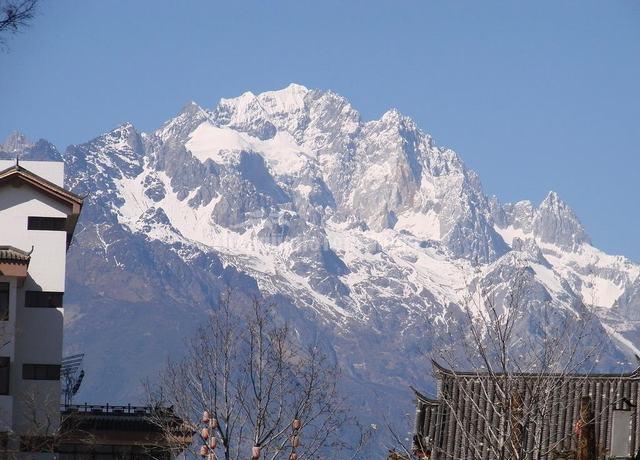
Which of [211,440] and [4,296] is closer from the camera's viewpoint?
[211,440]

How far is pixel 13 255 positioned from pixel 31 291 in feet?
16.5

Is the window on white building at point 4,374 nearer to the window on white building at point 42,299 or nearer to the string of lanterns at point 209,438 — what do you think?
the window on white building at point 42,299

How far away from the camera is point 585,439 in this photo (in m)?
42.8

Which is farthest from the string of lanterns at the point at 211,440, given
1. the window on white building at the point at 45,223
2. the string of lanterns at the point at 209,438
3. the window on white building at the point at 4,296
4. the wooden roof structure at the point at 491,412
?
Answer: the window on white building at the point at 45,223

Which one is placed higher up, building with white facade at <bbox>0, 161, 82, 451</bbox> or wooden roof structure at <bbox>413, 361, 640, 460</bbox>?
building with white facade at <bbox>0, 161, 82, 451</bbox>

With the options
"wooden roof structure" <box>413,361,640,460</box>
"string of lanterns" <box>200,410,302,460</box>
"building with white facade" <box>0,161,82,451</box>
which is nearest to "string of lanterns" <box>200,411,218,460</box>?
"string of lanterns" <box>200,410,302,460</box>

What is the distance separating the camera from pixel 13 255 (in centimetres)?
8975

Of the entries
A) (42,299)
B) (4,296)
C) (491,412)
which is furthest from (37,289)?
(491,412)

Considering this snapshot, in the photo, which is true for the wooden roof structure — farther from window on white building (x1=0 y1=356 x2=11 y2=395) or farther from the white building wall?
window on white building (x1=0 y1=356 x2=11 y2=395)

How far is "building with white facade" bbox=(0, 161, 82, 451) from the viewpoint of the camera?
8862cm

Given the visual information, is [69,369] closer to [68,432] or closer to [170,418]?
[68,432]

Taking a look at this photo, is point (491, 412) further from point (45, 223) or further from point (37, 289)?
point (45, 223)

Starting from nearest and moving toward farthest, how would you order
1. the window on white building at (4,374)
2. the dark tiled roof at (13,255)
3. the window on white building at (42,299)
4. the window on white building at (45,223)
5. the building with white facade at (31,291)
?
the building with white facade at (31,291)
the window on white building at (4,374)
the dark tiled roof at (13,255)
the window on white building at (42,299)
the window on white building at (45,223)

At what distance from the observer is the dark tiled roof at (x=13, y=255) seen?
8931 centimetres
